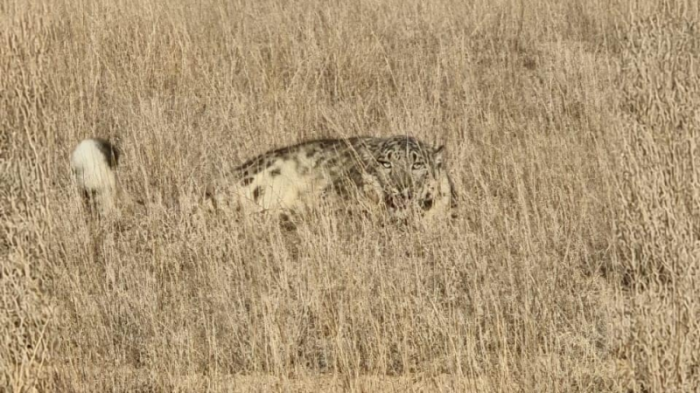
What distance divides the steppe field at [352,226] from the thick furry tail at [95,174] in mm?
158

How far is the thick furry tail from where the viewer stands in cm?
600

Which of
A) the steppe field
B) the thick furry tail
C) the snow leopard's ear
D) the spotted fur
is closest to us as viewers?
the steppe field

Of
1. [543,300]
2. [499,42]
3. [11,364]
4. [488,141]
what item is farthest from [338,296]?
[499,42]

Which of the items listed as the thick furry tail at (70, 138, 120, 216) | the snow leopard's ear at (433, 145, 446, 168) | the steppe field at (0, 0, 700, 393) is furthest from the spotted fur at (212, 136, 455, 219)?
the thick furry tail at (70, 138, 120, 216)

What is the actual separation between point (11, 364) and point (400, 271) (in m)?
1.70

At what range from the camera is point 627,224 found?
358 centimetres

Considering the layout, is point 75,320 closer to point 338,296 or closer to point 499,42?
point 338,296

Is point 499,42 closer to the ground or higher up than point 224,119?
higher up

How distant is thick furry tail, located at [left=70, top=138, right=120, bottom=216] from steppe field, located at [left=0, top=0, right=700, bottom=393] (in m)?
0.16

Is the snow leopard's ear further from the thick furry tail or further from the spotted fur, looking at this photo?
the thick furry tail

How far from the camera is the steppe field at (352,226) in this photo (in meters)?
3.59

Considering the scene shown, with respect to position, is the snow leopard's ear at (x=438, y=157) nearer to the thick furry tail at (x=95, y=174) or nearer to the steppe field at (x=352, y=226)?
the steppe field at (x=352, y=226)

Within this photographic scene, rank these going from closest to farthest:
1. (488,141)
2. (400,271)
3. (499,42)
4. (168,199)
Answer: (400,271) < (168,199) < (488,141) < (499,42)

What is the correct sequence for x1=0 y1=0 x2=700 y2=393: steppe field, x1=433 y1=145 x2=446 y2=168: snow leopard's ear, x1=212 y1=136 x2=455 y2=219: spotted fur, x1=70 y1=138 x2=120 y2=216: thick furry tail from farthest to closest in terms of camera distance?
x1=433 y1=145 x2=446 y2=168: snow leopard's ear → x1=212 y1=136 x2=455 y2=219: spotted fur → x1=70 y1=138 x2=120 y2=216: thick furry tail → x1=0 y1=0 x2=700 y2=393: steppe field
